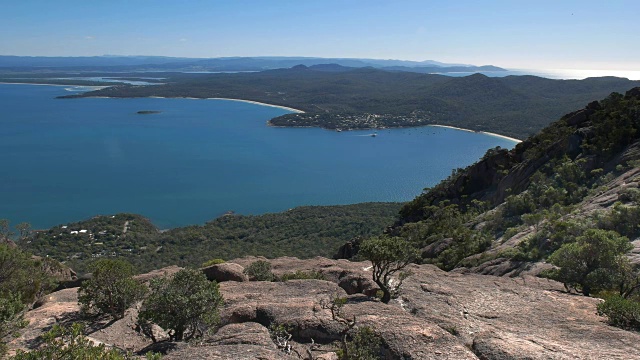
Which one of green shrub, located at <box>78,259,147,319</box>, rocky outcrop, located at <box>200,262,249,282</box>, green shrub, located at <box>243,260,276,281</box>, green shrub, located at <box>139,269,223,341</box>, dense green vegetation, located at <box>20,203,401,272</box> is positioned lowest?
dense green vegetation, located at <box>20,203,401,272</box>

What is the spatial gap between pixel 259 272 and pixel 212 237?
39551 mm

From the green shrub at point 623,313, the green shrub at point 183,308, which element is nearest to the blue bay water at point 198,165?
the green shrub at point 183,308

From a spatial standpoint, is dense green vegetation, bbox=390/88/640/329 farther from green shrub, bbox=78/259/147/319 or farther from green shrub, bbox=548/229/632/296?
green shrub, bbox=78/259/147/319

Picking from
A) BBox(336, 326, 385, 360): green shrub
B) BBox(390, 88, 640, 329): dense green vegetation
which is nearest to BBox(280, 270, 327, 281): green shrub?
BBox(336, 326, 385, 360): green shrub

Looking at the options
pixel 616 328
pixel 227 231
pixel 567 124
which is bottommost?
pixel 227 231

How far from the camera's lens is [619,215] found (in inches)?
714

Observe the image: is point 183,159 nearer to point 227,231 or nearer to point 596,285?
point 227,231

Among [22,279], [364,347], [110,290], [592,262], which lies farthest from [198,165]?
[364,347]

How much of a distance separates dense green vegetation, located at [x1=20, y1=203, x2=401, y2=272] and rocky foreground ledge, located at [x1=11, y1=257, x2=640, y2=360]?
28705 mm

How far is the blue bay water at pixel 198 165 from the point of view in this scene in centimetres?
8012

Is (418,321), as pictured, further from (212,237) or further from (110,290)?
(212,237)

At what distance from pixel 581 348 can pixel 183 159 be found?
112 meters

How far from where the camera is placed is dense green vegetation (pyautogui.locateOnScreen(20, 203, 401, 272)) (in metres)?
46.6

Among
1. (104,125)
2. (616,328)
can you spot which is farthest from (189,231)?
(104,125)
